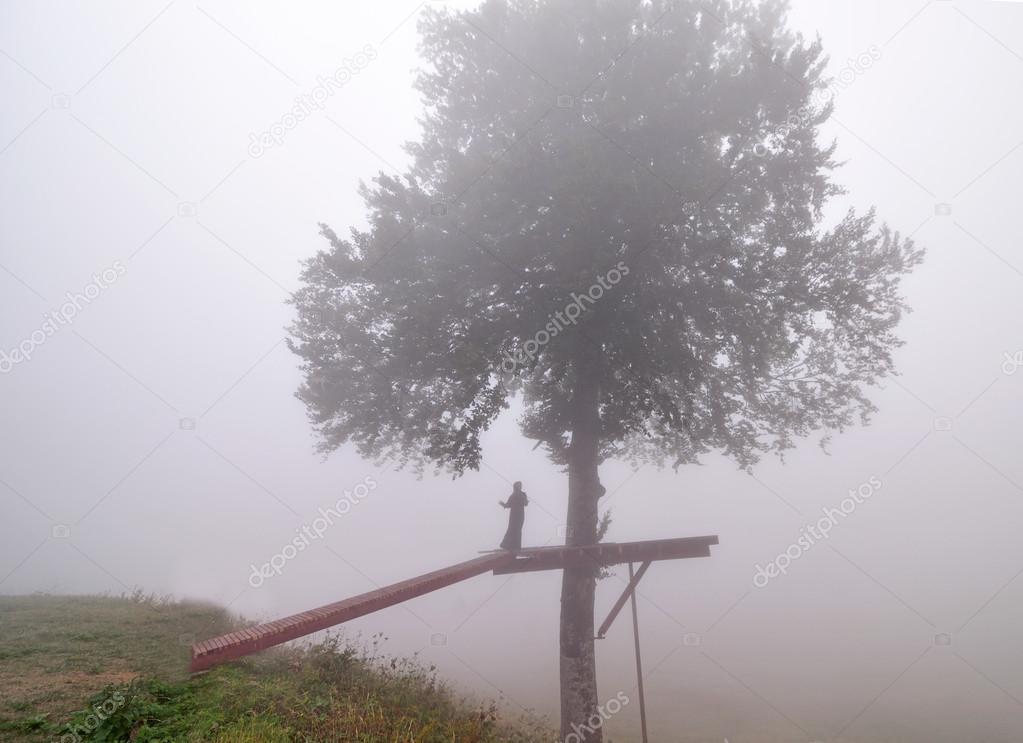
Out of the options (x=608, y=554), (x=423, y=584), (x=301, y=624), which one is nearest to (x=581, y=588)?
(x=608, y=554)

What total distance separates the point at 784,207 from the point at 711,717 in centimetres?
1762

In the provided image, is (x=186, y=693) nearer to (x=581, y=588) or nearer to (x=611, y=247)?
(x=581, y=588)

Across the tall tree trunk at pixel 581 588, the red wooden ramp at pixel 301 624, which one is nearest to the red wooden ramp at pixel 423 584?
the red wooden ramp at pixel 301 624

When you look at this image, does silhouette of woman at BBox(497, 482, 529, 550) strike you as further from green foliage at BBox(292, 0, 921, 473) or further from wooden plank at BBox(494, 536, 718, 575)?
green foliage at BBox(292, 0, 921, 473)

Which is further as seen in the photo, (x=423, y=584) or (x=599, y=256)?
(x=599, y=256)

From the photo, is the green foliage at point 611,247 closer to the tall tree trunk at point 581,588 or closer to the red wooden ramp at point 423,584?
the tall tree trunk at point 581,588

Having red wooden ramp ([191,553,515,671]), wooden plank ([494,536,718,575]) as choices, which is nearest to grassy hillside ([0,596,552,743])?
red wooden ramp ([191,553,515,671])

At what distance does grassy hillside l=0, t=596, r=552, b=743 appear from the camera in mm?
5613

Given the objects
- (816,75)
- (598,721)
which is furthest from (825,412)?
(598,721)

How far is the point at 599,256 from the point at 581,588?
7.43 metres

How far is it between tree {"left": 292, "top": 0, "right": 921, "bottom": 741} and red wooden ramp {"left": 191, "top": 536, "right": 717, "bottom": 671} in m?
0.93

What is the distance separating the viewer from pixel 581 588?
453 inches

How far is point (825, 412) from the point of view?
41.8ft

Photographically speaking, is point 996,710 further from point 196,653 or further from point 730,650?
point 196,653
